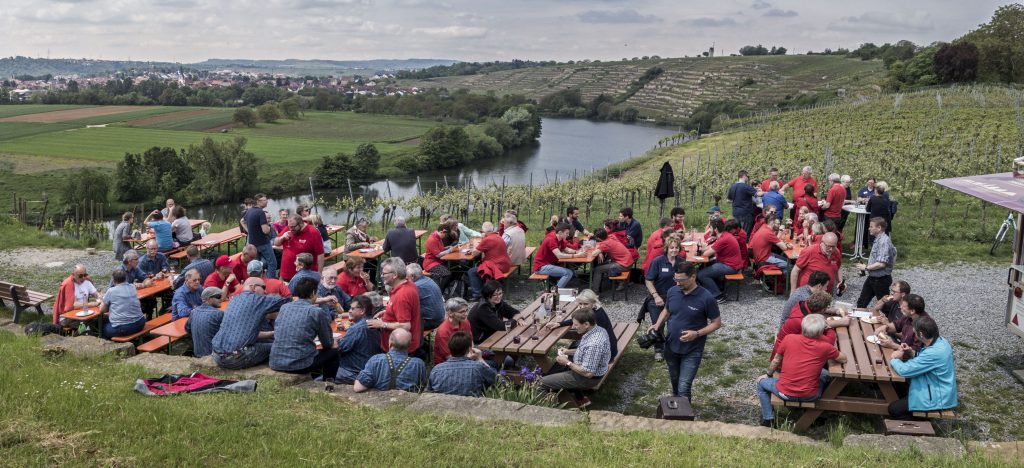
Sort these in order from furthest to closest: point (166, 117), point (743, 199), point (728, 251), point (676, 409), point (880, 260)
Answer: point (166, 117) → point (743, 199) → point (728, 251) → point (880, 260) → point (676, 409)

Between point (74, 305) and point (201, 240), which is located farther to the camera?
point (201, 240)

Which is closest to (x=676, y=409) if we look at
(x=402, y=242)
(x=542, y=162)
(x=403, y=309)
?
(x=403, y=309)

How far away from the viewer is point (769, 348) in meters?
9.45

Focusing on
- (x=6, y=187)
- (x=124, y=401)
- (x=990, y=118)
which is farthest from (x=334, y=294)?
(x=6, y=187)

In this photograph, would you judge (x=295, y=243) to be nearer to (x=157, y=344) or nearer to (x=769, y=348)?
(x=157, y=344)

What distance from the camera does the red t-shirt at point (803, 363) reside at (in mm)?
6539

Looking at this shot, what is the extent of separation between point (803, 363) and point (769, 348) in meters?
2.97

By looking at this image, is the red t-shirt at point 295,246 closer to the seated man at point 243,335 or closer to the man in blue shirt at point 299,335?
A: the seated man at point 243,335

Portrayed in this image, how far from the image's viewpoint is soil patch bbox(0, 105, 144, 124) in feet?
305

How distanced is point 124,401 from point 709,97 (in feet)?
378

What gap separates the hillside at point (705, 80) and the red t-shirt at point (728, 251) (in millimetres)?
64645

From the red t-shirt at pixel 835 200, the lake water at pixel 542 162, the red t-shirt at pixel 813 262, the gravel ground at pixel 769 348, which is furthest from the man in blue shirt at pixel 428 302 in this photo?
the lake water at pixel 542 162

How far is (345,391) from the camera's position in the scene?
22.0 feet

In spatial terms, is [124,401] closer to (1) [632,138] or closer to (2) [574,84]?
(1) [632,138]
